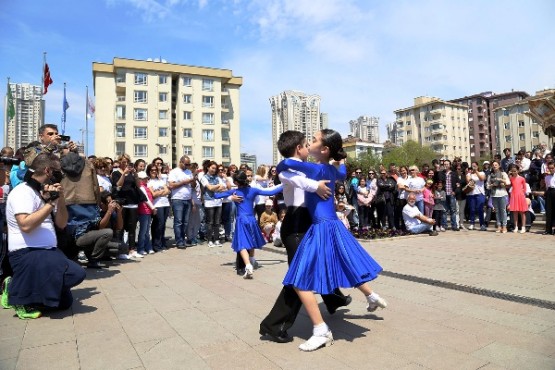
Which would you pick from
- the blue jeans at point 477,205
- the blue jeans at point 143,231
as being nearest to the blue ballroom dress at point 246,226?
the blue jeans at point 143,231

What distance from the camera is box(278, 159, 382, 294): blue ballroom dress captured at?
334 cm

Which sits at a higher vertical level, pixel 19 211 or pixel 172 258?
pixel 19 211

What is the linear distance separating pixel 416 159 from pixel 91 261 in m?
73.6

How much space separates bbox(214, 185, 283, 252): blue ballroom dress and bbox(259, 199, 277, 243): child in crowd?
3824mm

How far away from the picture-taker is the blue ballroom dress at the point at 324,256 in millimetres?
3342

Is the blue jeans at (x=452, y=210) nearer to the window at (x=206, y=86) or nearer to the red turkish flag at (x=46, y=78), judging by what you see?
the red turkish flag at (x=46, y=78)

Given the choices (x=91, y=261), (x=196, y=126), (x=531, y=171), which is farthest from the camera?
(x=196, y=126)

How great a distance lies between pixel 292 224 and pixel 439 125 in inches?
4105

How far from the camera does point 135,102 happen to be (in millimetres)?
57781

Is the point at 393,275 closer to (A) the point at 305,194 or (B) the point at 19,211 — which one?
(A) the point at 305,194

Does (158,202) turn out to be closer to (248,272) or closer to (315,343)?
(248,272)

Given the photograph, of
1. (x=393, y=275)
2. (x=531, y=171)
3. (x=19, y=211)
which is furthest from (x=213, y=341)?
(x=531, y=171)

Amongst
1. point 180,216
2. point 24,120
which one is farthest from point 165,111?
point 180,216

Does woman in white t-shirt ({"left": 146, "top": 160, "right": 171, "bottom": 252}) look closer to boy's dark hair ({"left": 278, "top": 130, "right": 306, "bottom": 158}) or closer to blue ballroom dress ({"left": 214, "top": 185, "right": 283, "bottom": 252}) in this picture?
blue ballroom dress ({"left": 214, "top": 185, "right": 283, "bottom": 252})
